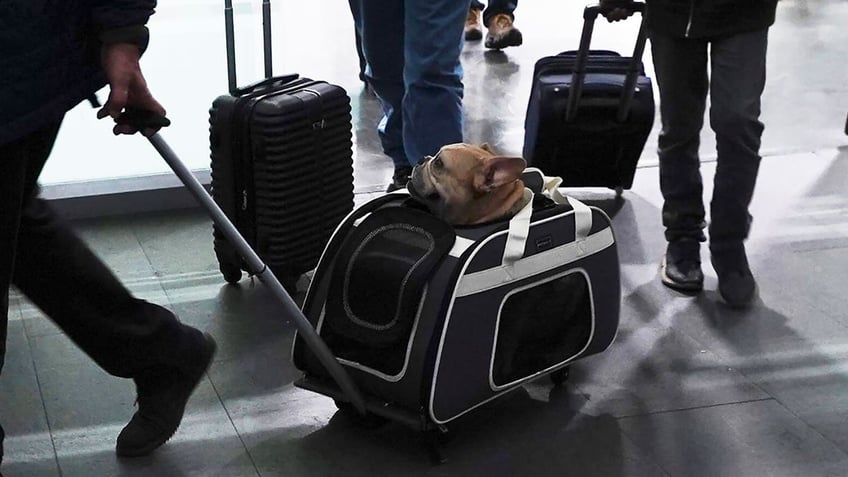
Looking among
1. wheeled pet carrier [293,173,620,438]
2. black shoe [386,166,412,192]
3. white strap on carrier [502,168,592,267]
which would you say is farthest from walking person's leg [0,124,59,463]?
black shoe [386,166,412,192]

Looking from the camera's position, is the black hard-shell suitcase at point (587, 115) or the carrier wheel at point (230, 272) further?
the black hard-shell suitcase at point (587, 115)

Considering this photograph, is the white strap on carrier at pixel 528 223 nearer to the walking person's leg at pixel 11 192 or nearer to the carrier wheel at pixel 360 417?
the carrier wheel at pixel 360 417

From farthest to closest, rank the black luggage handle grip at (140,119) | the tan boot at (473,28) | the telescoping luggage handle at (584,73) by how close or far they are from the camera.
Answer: the tan boot at (473,28), the telescoping luggage handle at (584,73), the black luggage handle grip at (140,119)

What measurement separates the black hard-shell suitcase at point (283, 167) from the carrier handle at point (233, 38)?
0.24 metres

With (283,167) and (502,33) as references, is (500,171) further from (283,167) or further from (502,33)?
(502,33)

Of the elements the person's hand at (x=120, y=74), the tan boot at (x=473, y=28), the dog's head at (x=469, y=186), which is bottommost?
the tan boot at (x=473, y=28)

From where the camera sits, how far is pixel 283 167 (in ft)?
9.21

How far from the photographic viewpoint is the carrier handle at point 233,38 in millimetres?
3195

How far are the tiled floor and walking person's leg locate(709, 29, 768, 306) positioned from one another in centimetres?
9

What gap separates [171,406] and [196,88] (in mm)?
1653

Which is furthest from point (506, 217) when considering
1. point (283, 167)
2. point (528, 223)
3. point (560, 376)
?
point (283, 167)

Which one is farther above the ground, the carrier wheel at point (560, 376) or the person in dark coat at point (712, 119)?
the person in dark coat at point (712, 119)

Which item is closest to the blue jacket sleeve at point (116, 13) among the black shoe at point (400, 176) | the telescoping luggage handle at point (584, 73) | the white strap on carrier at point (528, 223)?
the white strap on carrier at point (528, 223)

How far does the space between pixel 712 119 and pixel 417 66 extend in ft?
2.81
